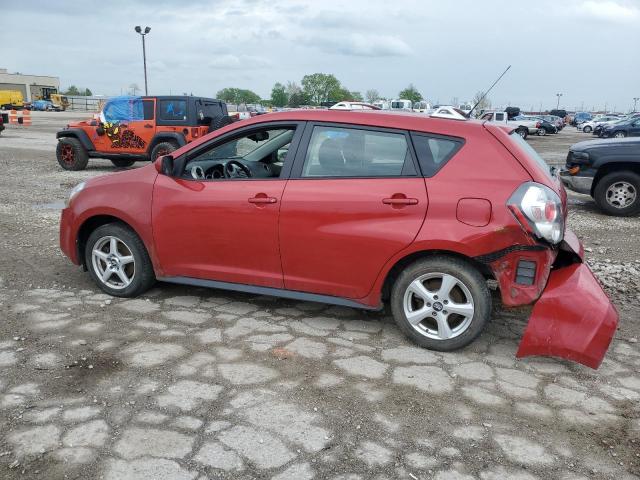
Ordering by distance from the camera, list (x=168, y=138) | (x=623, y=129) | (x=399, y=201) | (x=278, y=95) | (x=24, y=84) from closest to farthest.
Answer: (x=399, y=201) → (x=168, y=138) → (x=623, y=129) → (x=24, y=84) → (x=278, y=95)

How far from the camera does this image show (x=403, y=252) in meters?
3.73

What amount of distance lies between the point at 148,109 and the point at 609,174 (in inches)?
380

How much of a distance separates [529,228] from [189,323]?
2528mm

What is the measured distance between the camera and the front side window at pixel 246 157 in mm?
4363

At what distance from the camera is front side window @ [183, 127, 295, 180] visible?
14.3 ft

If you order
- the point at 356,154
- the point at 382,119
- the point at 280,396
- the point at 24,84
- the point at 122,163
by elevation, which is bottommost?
the point at 280,396

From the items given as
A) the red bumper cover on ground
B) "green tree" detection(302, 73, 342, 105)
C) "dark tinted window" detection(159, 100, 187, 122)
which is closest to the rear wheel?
"dark tinted window" detection(159, 100, 187, 122)

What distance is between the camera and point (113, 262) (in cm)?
470

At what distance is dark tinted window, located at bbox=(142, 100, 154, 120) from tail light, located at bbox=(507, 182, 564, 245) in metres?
11.0

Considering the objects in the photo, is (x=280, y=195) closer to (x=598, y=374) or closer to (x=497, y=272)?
(x=497, y=272)

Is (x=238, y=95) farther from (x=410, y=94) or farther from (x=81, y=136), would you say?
(x=81, y=136)

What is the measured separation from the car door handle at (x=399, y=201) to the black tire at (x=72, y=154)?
37.6ft

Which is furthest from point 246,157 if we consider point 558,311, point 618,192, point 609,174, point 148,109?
point 148,109

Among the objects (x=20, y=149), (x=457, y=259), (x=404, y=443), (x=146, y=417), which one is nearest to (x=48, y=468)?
(x=146, y=417)
